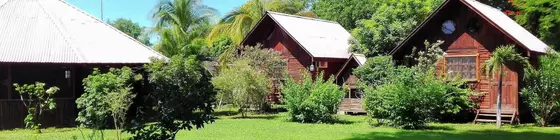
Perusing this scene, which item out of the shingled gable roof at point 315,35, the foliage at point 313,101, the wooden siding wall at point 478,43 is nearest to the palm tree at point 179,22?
the shingled gable roof at point 315,35

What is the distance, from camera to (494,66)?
57.1 ft

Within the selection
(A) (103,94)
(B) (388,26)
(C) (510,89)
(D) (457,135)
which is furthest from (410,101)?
(B) (388,26)

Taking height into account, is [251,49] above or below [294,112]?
above

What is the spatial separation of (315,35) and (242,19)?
6503 millimetres

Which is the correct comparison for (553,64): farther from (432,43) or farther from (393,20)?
(393,20)

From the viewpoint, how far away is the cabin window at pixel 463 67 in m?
20.7

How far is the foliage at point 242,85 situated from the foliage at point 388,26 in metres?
6.63

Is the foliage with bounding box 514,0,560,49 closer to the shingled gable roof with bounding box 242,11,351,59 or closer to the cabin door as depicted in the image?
the cabin door

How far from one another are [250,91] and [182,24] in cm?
1139

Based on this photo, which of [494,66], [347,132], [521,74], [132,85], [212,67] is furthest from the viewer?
[212,67]

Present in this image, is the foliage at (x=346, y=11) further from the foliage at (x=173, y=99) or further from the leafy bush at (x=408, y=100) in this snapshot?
the foliage at (x=173, y=99)

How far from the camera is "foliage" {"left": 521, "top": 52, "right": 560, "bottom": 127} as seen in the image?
17594mm

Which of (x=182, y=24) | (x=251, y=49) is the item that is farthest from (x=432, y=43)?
(x=182, y=24)

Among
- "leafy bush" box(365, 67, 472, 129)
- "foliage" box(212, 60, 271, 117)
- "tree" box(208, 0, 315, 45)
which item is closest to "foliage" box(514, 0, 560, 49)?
"leafy bush" box(365, 67, 472, 129)
